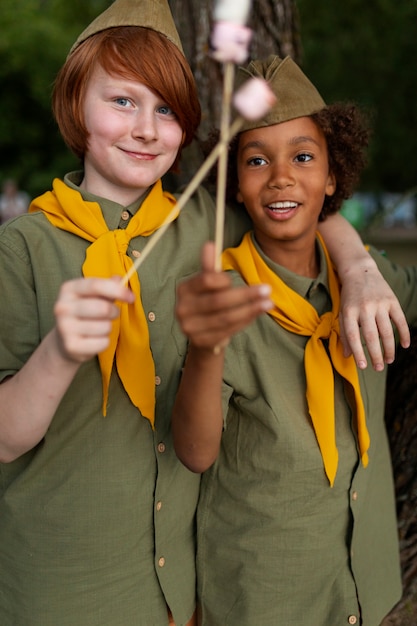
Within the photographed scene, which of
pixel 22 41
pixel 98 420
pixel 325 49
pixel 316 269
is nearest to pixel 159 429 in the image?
pixel 98 420

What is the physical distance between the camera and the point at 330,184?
6.86 feet

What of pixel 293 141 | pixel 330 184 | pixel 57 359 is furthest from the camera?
pixel 330 184

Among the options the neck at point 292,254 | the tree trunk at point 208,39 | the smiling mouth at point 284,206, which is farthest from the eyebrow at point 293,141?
the tree trunk at point 208,39

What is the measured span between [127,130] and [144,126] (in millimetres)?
45

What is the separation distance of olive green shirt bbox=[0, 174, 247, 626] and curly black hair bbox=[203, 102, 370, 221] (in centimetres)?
48

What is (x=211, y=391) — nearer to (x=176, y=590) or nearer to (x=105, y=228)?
(x=105, y=228)

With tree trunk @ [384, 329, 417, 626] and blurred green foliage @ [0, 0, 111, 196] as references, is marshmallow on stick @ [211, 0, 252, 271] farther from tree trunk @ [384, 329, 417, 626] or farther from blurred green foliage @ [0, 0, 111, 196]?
blurred green foliage @ [0, 0, 111, 196]

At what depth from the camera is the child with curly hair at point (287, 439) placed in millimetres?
1810

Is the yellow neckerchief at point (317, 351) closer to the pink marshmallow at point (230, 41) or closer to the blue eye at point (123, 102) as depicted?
the blue eye at point (123, 102)

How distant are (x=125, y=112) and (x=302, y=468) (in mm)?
1031

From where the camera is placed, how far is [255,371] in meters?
1.82

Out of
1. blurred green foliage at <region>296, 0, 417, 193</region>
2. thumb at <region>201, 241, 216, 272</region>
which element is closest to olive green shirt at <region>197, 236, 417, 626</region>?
thumb at <region>201, 241, 216, 272</region>

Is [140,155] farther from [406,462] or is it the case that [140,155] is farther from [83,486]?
[406,462]

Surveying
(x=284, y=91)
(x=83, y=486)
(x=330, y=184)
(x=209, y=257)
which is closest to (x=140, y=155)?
(x=284, y=91)
